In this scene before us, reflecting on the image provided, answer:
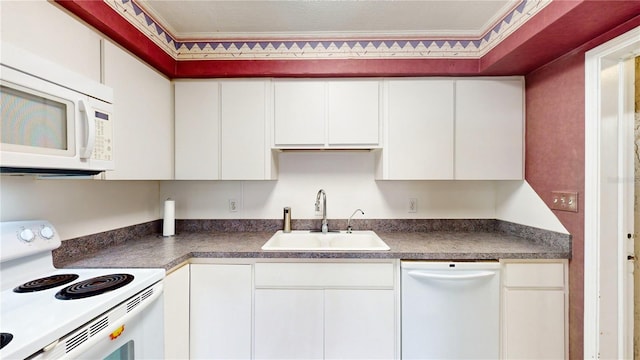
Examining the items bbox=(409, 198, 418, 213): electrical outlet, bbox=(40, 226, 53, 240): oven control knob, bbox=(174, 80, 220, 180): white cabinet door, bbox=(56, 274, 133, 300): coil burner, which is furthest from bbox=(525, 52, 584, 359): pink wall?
bbox=(40, 226, 53, 240): oven control knob

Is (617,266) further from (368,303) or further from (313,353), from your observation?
(313,353)

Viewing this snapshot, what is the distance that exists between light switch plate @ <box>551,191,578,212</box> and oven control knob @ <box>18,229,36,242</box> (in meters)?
2.66

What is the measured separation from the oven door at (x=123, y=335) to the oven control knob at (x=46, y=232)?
528mm

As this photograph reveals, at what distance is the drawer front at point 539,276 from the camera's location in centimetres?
160

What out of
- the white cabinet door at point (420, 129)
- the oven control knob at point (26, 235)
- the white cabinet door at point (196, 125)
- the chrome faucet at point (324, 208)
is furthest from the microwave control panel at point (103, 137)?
the white cabinet door at point (420, 129)

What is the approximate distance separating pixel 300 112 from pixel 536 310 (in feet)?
6.10

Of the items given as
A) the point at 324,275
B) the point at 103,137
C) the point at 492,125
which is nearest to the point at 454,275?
the point at 324,275

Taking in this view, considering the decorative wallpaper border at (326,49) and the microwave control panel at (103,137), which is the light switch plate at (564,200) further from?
the microwave control panel at (103,137)

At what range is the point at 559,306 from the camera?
160 cm

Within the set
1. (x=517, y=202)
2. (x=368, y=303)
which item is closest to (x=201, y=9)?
(x=368, y=303)

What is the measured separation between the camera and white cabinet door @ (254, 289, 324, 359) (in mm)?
1628

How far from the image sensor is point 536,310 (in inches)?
63.0

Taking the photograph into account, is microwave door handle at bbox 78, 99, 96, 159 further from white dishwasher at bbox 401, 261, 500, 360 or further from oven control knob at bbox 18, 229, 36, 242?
white dishwasher at bbox 401, 261, 500, 360

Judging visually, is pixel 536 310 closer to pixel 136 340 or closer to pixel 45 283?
pixel 136 340
